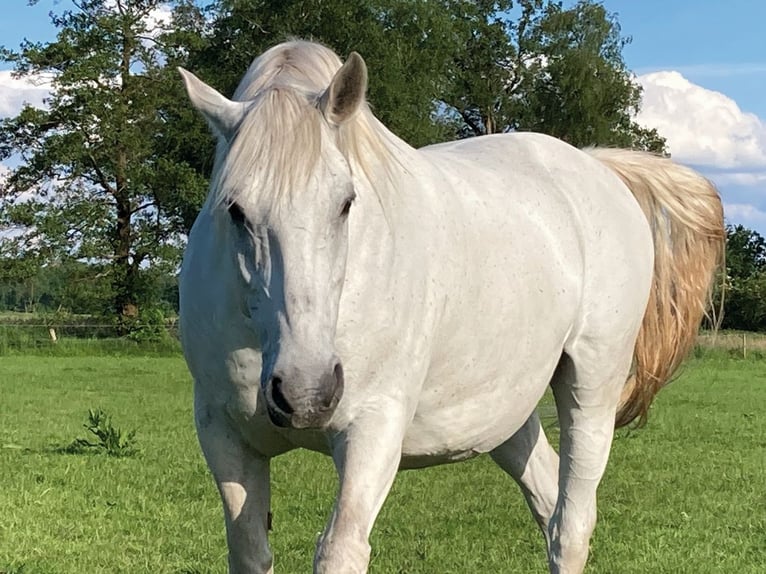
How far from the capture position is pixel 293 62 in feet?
9.39

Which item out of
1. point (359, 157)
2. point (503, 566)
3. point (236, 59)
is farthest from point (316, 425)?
point (236, 59)

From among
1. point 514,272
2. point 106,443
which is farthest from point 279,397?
point 106,443

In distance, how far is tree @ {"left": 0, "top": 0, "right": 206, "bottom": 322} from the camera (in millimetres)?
30172

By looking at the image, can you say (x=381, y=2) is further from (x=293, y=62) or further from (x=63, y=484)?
(x=293, y=62)

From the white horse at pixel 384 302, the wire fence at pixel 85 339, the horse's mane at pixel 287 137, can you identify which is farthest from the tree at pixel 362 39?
the horse's mane at pixel 287 137

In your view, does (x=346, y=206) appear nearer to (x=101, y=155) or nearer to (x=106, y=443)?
(x=106, y=443)

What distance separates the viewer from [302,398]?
2211 millimetres

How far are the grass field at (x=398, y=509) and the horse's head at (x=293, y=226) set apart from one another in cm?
306

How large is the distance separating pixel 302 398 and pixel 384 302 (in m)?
0.64

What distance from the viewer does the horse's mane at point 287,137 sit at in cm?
243

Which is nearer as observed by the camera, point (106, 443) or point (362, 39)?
→ point (106, 443)

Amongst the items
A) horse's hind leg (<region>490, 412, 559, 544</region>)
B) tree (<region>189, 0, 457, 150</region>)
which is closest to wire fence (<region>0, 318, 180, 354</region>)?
tree (<region>189, 0, 457, 150</region>)

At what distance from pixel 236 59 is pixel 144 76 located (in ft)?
10.4

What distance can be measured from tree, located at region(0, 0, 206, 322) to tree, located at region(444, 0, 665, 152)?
11.3m
